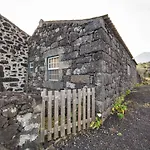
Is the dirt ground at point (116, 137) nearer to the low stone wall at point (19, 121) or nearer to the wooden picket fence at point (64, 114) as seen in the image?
the wooden picket fence at point (64, 114)

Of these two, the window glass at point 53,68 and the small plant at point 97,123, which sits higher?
the window glass at point 53,68

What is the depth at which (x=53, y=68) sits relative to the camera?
22.1 feet

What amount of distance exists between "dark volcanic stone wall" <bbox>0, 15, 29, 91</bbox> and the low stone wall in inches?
238

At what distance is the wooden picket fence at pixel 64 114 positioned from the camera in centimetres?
329

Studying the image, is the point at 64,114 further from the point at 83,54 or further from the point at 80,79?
the point at 83,54

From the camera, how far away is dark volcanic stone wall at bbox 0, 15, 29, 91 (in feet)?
26.4

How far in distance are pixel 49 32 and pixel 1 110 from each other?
5.60 meters

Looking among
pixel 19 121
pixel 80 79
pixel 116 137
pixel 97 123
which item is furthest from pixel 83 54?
pixel 19 121

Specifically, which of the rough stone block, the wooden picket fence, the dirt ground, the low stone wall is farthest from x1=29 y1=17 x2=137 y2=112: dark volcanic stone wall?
the low stone wall

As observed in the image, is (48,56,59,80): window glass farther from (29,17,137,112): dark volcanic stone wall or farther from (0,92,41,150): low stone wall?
(0,92,41,150): low stone wall

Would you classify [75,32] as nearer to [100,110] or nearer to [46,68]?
[46,68]

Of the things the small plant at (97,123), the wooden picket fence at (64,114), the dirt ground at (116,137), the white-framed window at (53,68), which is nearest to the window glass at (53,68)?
the white-framed window at (53,68)

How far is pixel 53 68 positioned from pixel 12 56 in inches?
129

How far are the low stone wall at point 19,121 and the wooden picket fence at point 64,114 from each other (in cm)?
37
